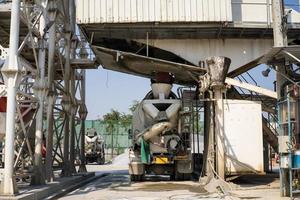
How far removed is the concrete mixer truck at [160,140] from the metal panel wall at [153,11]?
3.60m

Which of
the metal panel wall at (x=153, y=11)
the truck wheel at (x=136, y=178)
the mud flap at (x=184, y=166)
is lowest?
the truck wheel at (x=136, y=178)

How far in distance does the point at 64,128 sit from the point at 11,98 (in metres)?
8.38

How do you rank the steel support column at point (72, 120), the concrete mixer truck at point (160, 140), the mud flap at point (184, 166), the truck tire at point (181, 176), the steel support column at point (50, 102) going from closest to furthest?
the steel support column at point (50, 102), the concrete mixer truck at point (160, 140), the mud flap at point (184, 166), the truck tire at point (181, 176), the steel support column at point (72, 120)

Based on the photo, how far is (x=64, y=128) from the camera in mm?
20125

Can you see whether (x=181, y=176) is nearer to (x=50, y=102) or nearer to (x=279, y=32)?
(x=50, y=102)

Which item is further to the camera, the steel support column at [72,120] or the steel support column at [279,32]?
the steel support column at [72,120]

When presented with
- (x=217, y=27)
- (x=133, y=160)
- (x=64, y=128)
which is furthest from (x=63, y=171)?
(x=217, y=27)

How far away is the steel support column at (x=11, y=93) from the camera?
38.0 feet

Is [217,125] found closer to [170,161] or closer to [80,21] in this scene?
[170,161]

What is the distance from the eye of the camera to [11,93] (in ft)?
39.0

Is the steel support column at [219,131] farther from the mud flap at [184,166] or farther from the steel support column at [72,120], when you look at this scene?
the steel support column at [72,120]

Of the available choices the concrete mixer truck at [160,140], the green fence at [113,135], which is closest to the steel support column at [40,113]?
the concrete mixer truck at [160,140]

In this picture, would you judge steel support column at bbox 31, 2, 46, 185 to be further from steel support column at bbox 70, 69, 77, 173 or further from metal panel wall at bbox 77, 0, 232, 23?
steel support column at bbox 70, 69, 77, 173

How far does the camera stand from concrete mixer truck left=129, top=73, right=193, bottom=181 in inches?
744
